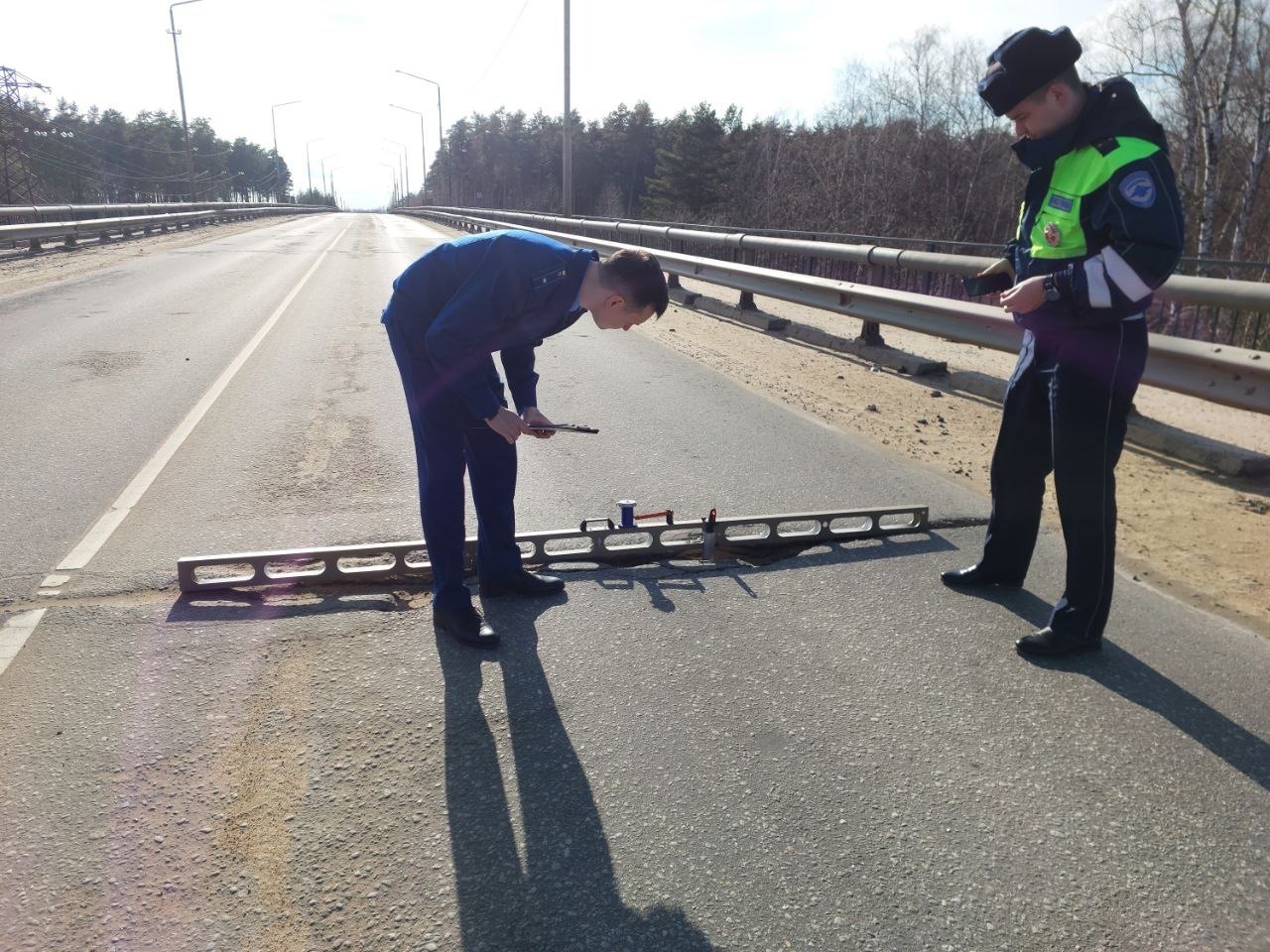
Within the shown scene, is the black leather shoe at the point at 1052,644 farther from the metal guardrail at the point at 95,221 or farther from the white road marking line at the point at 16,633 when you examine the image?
the metal guardrail at the point at 95,221

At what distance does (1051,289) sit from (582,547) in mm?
2219

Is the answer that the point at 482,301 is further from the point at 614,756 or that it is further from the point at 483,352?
the point at 614,756

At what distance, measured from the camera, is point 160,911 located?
6.38 feet

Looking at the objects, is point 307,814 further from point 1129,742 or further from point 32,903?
point 1129,742

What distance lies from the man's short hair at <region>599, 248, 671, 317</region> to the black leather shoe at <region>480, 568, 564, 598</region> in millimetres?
1328

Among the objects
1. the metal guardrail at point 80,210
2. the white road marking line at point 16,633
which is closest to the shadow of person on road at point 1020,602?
the white road marking line at point 16,633

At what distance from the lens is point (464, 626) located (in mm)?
3215

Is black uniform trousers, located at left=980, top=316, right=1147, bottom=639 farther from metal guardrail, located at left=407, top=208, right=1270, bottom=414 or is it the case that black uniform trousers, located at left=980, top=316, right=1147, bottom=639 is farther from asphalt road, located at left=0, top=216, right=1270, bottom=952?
metal guardrail, located at left=407, top=208, right=1270, bottom=414

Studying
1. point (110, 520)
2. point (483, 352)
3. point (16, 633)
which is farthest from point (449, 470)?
point (110, 520)

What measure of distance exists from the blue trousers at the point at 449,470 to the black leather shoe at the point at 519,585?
4 cm

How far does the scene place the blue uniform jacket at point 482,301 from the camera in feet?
9.29

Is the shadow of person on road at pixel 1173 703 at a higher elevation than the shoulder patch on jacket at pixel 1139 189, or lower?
lower

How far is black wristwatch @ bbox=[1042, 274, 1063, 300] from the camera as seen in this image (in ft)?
9.63

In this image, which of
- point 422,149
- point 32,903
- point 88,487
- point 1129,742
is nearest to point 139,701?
point 32,903
